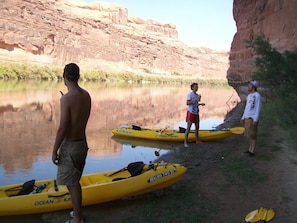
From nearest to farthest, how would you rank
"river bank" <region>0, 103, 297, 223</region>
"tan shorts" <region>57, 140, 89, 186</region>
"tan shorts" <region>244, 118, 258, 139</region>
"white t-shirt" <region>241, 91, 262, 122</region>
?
"tan shorts" <region>57, 140, 89, 186</region>, "river bank" <region>0, 103, 297, 223</region>, "white t-shirt" <region>241, 91, 262, 122</region>, "tan shorts" <region>244, 118, 258, 139</region>

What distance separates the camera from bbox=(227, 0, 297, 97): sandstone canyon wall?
14.8 m

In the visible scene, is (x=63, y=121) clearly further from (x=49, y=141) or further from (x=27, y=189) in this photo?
(x=49, y=141)

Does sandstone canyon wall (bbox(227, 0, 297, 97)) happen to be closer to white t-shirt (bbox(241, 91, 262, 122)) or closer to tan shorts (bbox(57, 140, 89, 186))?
white t-shirt (bbox(241, 91, 262, 122))

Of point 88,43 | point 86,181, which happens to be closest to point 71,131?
point 86,181

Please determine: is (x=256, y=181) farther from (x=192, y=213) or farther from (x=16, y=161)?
(x=16, y=161)

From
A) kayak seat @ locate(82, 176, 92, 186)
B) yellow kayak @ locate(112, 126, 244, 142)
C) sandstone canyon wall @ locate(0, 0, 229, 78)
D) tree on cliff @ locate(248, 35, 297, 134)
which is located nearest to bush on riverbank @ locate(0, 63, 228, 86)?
sandstone canyon wall @ locate(0, 0, 229, 78)

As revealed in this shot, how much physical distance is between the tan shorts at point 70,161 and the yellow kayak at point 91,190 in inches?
46.9

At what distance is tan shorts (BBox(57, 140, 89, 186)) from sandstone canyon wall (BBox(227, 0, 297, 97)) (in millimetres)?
9395

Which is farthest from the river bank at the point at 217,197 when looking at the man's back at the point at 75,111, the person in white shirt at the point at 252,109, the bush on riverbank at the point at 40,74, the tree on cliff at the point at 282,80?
the bush on riverbank at the point at 40,74

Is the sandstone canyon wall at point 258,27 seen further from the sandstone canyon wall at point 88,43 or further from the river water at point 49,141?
the sandstone canyon wall at point 88,43

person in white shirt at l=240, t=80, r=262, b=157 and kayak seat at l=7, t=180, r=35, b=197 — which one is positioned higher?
person in white shirt at l=240, t=80, r=262, b=157

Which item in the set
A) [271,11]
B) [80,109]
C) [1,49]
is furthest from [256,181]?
[1,49]

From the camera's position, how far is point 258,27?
21141 millimetres

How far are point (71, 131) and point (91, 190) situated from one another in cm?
159
